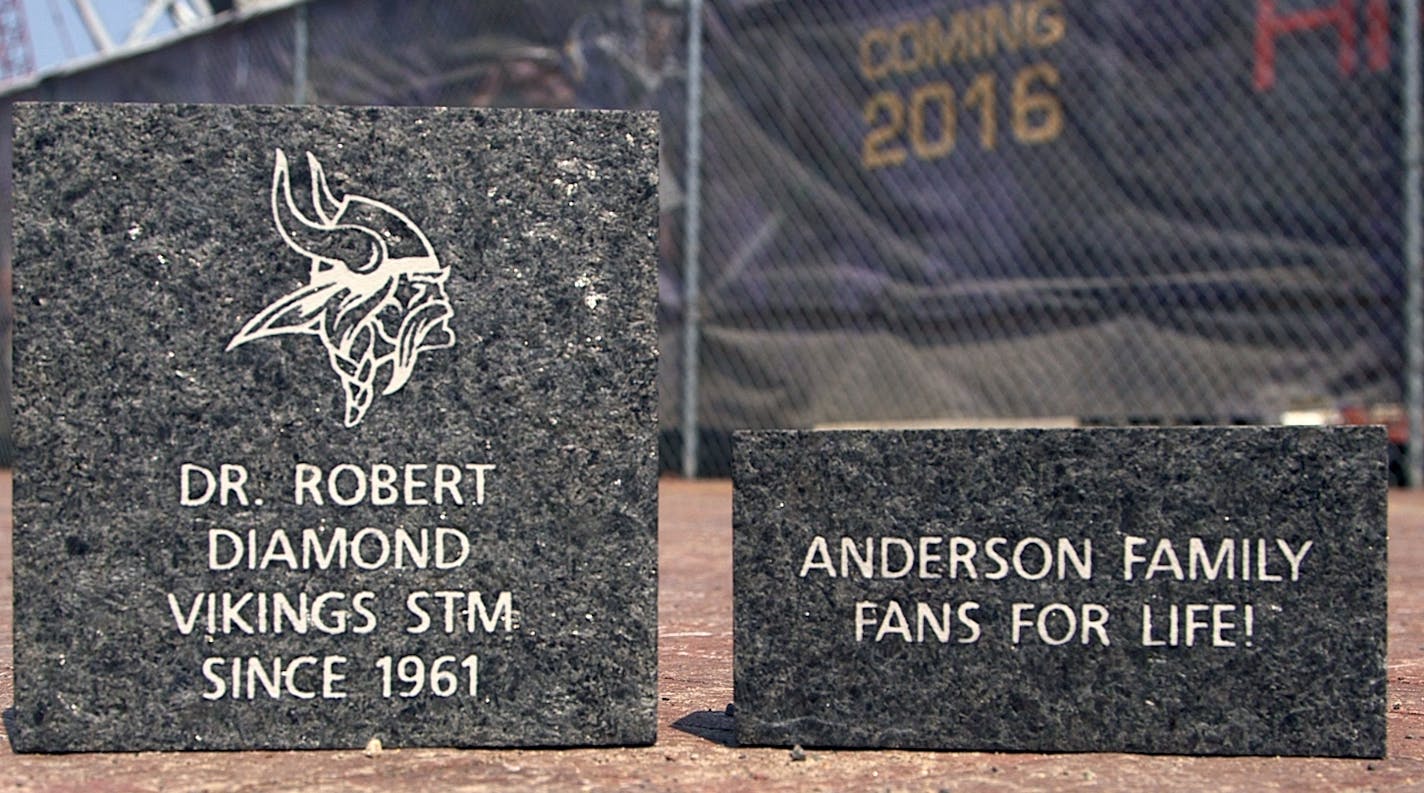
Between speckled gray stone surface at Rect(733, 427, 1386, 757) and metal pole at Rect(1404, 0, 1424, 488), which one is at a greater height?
metal pole at Rect(1404, 0, 1424, 488)

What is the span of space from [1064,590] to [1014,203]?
19.5 ft

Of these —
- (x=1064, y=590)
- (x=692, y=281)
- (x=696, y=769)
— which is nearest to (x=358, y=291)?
(x=696, y=769)

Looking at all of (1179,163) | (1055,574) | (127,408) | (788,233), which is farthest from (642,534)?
(788,233)

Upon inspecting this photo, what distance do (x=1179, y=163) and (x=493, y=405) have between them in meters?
5.92

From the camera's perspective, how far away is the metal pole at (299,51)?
11797mm

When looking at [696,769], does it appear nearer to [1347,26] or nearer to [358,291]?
[358,291]

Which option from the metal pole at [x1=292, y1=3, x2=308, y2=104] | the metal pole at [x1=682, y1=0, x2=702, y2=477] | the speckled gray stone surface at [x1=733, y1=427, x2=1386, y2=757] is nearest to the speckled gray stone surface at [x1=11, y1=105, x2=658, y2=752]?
the speckled gray stone surface at [x1=733, y1=427, x2=1386, y2=757]

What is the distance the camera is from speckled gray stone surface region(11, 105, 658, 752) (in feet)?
9.55

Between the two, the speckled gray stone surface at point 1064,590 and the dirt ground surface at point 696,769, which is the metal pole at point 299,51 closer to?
the dirt ground surface at point 696,769

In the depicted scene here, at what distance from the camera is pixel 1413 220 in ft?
25.2

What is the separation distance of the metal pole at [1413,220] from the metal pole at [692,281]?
365 cm

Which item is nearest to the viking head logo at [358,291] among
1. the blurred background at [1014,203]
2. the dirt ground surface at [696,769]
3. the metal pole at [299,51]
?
the dirt ground surface at [696,769]

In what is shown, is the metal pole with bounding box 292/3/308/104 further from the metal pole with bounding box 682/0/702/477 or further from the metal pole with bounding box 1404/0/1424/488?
the metal pole with bounding box 1404/0/1424/488

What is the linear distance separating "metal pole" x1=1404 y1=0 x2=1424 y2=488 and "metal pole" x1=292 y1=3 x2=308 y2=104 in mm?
7045
